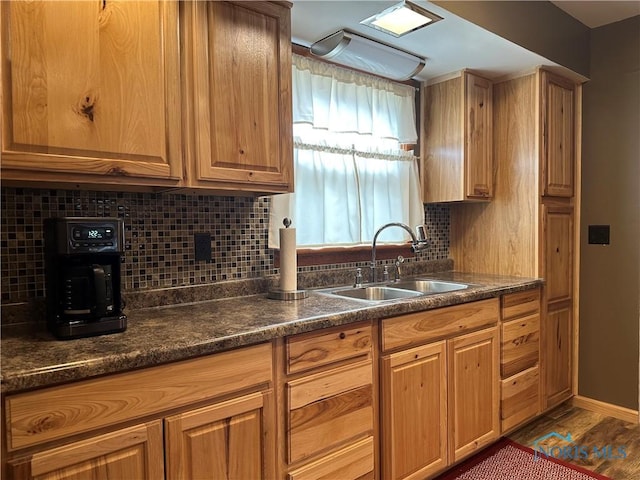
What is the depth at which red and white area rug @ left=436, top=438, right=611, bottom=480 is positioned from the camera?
2039mm

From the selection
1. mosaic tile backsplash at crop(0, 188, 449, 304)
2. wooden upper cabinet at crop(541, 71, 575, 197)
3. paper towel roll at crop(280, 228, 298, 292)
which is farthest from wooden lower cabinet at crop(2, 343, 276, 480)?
wooden upper cabinet at crop(541, 71, 575, 197)

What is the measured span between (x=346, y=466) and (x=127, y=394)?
905 millimetres

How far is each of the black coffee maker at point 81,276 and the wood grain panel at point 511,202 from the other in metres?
2.31

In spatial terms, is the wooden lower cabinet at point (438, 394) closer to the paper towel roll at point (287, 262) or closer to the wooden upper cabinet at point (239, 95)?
the paper towel roll at point (287, 262)

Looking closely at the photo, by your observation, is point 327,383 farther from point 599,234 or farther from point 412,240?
point 599,234

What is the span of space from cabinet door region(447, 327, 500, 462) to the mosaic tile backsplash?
84cm

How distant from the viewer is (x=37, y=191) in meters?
1.46

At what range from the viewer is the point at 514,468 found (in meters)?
2.11

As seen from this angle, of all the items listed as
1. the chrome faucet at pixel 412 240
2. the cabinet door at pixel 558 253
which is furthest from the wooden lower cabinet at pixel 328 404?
the cabinet door at pixel 558 253

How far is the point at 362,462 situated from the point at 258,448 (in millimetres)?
512

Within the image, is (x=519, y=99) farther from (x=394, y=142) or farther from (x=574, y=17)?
(x=394, y=142)

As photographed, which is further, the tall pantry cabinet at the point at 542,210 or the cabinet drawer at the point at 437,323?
the tall pantry cabinet at the point at 542,210

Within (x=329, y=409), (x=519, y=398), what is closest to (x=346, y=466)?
(x=329, y=409)

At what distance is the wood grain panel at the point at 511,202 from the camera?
258 centimetres
